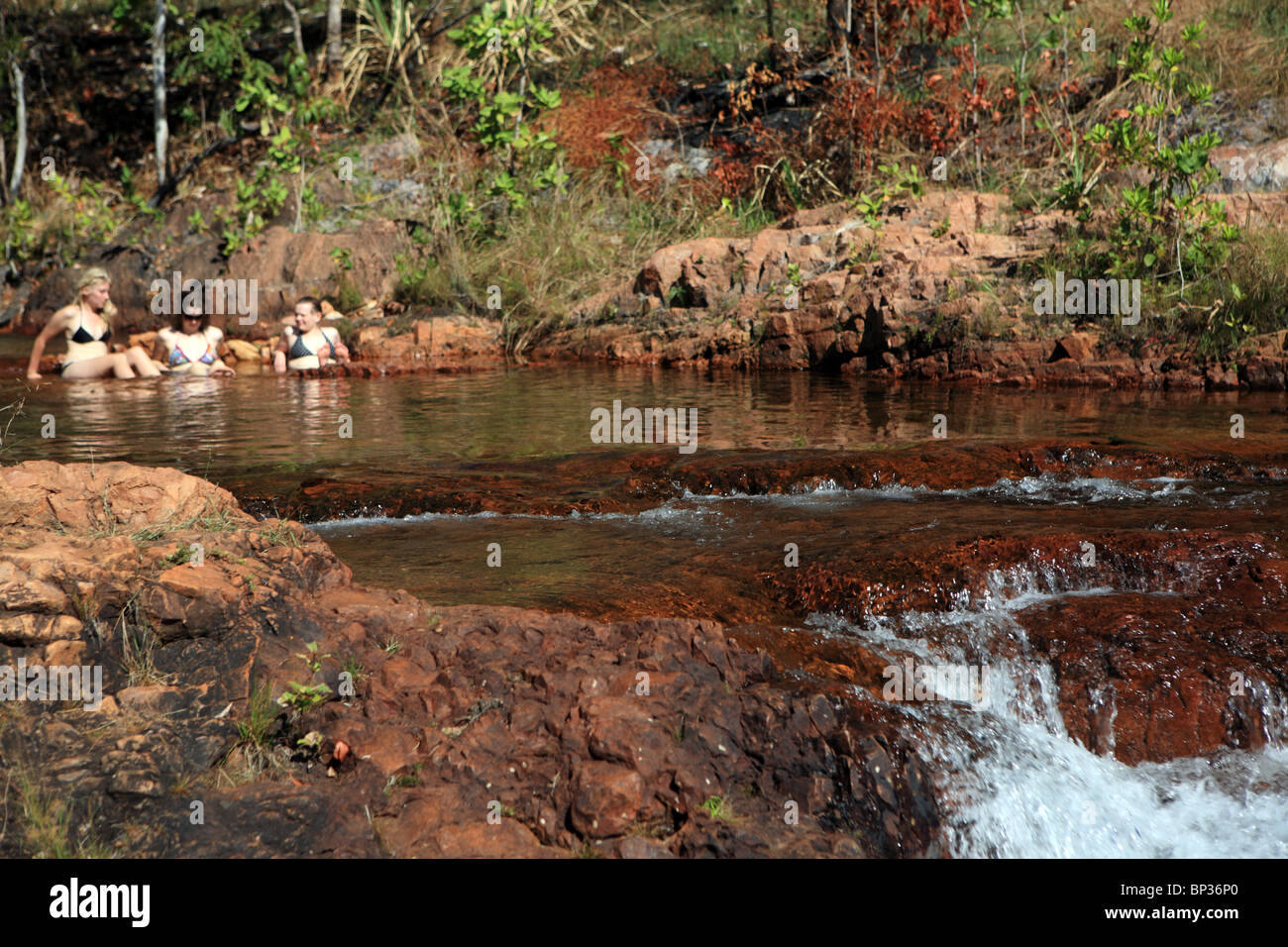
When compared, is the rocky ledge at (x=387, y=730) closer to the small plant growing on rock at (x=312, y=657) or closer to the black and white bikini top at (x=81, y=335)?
the small plant growing on rock at (x=312, y=657)

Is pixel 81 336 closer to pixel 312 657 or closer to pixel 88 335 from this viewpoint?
pixel 88 335

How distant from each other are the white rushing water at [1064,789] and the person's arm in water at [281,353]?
9688mm

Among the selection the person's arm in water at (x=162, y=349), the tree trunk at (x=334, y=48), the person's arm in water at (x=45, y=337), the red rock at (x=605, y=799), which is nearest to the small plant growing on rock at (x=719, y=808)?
the red rock at (x=605, y=799)

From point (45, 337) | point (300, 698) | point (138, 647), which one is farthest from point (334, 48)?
point (300, 698)

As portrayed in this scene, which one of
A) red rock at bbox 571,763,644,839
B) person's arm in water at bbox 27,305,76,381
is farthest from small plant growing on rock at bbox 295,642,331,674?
person's arm in water at bbox 27,305,76,381

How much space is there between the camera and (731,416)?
7508mm

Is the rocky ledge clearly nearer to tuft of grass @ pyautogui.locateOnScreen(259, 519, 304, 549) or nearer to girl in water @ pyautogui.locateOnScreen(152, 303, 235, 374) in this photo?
tuft of grass @ pyautogui.locateOnScreen(259, 519, 304, 549)

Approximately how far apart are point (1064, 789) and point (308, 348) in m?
10.1

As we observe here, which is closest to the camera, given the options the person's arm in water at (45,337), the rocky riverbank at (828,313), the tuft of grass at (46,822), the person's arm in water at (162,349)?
the tuft of grass at (46,822)

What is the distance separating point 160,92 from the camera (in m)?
15.5

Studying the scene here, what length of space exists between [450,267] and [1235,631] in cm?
1104

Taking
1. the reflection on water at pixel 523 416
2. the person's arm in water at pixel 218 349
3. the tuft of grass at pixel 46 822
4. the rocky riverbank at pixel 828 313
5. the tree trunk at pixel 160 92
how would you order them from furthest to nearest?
the tree trunk at pixel 160 92 → the person's arm in water at pixel 218 349 → the rocky riverbank at pixel 828 313 → the reflection on water at pixel 523 416 → the tuft of grass at pixel 46 822

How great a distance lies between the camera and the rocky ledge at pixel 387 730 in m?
2.29
